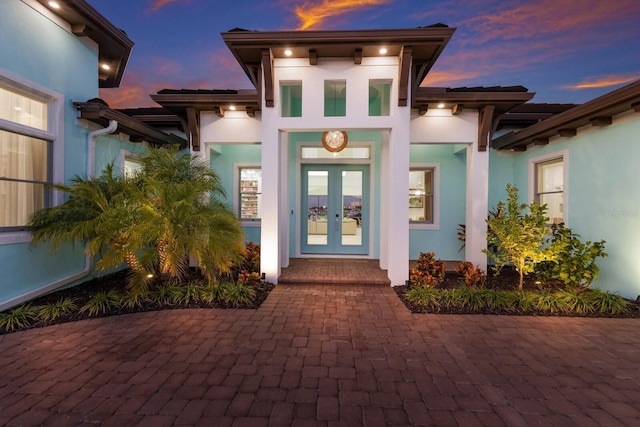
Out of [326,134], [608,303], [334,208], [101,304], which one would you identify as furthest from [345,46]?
[608,303]

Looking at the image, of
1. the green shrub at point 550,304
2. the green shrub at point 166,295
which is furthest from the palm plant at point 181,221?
the green shrub at point 550,304

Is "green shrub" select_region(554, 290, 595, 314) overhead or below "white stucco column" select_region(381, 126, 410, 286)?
below

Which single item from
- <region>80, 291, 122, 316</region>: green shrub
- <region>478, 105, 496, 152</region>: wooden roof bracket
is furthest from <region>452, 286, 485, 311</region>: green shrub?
<region>80, 291, 122, 316</region>: green shrub

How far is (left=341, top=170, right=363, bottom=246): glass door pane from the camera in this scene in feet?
25.8

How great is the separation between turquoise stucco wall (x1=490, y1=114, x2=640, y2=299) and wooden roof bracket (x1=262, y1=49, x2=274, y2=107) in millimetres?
6014

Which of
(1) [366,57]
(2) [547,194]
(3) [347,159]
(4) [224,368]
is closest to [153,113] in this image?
(3) [347,159]

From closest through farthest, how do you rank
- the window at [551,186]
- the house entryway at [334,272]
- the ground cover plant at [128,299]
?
the ground cover plant at [128,299], the house entryway at [334,272], the window at [551,186]

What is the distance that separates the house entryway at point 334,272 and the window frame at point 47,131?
4.10 metres

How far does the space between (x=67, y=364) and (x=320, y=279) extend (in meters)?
3.86

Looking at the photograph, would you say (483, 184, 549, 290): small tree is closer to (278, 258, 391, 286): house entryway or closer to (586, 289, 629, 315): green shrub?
(586, 289, 629, 315): green shrub

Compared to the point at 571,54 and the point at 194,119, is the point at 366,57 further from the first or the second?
the point at 571,54

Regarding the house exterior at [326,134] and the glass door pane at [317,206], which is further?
the glass door pane at [317,206]

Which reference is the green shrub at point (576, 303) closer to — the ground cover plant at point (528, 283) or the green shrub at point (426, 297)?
the ground cover plant at point (528, 283)

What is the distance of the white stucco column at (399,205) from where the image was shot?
5.52 metres
